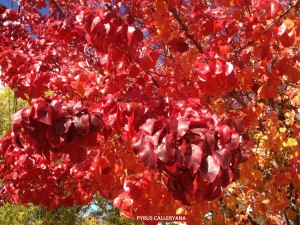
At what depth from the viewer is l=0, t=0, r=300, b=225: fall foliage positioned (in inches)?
58.3

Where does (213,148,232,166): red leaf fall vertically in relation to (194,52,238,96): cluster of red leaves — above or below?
below

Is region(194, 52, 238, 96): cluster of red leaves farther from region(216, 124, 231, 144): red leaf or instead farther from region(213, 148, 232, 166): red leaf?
region(213, 148, 232, 166): red leaf

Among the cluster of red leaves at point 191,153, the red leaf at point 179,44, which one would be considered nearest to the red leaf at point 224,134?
the cluster of red leaves at point 191,153

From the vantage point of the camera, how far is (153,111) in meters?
2.10

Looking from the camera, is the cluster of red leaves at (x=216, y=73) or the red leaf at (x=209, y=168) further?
the cluster of red leaves at (x=216, y=73)

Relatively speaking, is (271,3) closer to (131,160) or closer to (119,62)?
(119,62)

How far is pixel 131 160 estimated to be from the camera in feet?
10.3

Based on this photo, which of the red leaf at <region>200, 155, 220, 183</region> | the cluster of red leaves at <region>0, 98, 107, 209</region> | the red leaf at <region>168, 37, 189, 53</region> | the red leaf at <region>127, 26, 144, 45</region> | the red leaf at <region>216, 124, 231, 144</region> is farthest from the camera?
the red leaf at <region>168, 37, 189, 53</region>

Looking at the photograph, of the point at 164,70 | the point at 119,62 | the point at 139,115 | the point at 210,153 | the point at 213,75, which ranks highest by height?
the point at 164,70

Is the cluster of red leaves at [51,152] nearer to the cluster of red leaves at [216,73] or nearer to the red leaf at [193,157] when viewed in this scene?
the red leaf at [193,157]

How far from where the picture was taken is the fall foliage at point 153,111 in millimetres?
1480

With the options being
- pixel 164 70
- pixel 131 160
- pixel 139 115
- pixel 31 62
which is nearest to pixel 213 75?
pixel 139 115

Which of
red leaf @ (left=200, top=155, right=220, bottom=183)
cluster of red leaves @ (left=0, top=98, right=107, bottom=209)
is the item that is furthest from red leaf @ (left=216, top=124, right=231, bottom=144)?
cluster of red leaves @ (left=0, top=98, right=107, bottom=209)

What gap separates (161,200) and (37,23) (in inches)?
163
